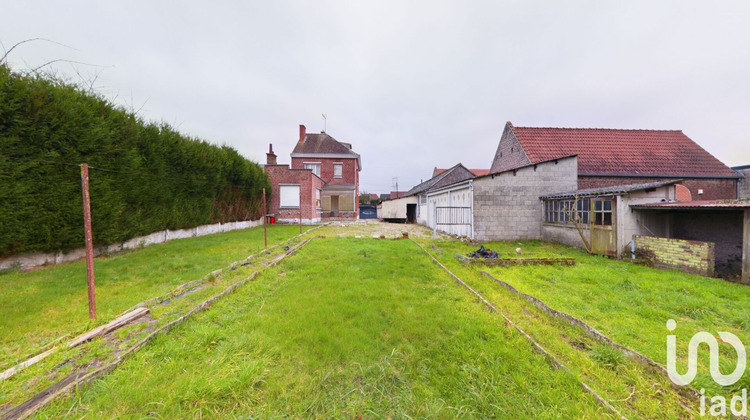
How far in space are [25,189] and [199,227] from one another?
22.9 ft

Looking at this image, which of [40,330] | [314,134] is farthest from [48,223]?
[314,134]

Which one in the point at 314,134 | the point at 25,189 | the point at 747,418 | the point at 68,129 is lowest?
the point at 747,418

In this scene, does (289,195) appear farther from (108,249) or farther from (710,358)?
(710,358)

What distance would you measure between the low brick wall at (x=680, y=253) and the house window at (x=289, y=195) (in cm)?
1928

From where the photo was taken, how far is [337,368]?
254 cm

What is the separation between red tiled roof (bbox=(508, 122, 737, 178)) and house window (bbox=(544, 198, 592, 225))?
17.5 feet

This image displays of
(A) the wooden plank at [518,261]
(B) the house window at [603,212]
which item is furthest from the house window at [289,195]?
(B) the house window at [603,212]

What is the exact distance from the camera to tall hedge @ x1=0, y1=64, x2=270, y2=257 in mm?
5318

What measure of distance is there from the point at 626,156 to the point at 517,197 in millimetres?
10478

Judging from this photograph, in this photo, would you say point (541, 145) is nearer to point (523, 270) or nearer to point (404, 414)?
point (523, 270)

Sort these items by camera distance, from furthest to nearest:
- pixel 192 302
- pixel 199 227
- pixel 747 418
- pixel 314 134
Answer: pixel 314 134, pixel 199 227, pixel 192 302, pixel 747 418

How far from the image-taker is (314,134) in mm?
30000

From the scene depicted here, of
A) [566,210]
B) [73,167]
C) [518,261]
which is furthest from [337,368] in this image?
[566,210]

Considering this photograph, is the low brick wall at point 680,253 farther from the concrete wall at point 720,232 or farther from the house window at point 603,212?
the concrete wall at point 720,232
